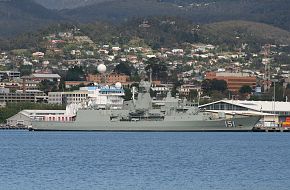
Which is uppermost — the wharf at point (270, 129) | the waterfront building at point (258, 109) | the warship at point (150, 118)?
the waterfront building at point (258, 109)

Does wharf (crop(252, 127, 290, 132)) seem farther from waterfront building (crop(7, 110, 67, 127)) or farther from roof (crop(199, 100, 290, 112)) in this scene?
waterfront building (crop(7, 110, 67, 127))

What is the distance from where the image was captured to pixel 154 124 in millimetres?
132875

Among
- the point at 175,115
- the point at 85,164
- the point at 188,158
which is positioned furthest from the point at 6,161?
the point at 175,115

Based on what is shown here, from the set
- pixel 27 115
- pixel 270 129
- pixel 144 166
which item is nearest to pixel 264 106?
pixel 270 129

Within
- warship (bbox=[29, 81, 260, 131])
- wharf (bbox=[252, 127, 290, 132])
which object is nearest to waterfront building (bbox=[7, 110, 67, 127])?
warship (bbox=[29, 81, 260, 131])

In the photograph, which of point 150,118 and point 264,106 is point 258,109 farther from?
point 150,118

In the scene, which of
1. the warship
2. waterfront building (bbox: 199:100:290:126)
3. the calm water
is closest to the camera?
the calm water

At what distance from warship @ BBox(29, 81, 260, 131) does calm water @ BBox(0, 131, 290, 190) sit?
34025 mm

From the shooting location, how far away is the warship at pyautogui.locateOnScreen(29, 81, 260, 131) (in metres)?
132

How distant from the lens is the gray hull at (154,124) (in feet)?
432

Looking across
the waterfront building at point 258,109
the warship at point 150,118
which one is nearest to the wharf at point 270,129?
the waterfront building at point 258,109

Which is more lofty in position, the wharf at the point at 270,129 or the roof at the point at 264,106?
the roof at the point at 264,106

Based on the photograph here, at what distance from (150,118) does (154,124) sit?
60.4 inches

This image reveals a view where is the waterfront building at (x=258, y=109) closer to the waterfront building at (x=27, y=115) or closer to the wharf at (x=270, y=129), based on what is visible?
the wharf at (x=270, y=129)
